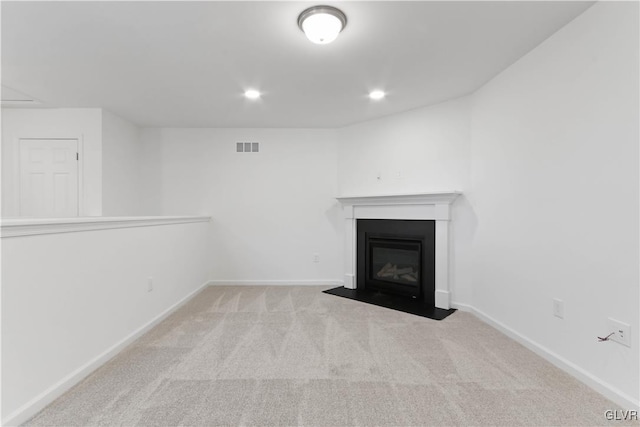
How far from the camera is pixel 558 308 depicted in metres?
1.97

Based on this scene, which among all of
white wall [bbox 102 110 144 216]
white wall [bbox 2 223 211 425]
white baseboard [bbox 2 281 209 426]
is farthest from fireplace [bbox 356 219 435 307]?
white wall [bbox 102 110 144 216]

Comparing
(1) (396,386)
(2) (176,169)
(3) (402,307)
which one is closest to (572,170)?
(1) (396,386)

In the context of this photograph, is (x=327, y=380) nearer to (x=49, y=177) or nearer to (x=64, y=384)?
(x=64, y=384)

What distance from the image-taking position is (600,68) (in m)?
1.69

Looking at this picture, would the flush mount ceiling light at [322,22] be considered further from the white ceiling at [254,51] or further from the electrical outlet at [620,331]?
the electrical outlet at [620,331]

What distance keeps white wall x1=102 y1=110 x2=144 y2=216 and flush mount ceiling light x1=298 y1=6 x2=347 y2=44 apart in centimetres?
300

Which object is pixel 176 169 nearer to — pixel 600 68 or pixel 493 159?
pixel 493 159

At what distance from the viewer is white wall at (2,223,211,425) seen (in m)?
1.41

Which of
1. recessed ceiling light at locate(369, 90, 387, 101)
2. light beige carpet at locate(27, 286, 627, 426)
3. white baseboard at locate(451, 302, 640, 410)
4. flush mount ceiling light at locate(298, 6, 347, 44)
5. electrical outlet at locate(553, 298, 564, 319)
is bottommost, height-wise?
light beige carpet at locate(27, 286, 627, 426)

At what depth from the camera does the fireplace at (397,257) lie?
3336 mm

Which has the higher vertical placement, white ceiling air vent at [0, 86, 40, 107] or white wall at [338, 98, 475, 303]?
white ceiling air vent at [0, 86, 40, 107]

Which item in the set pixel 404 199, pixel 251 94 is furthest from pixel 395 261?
pixel 251 94

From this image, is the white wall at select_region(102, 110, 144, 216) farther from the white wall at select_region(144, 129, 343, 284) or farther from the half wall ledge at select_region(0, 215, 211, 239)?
the half wall ledge at select_region(0, 215, 211, 239)

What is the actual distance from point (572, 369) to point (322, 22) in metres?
2.67
